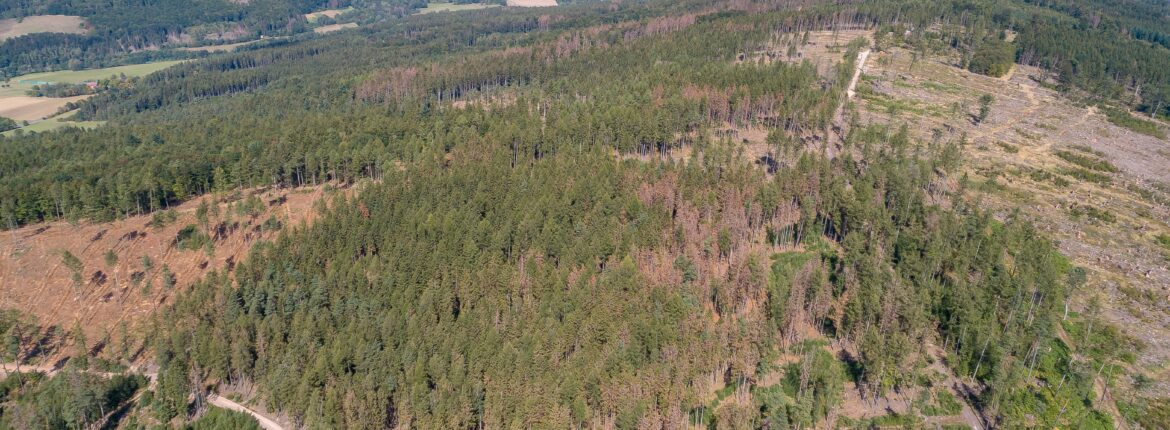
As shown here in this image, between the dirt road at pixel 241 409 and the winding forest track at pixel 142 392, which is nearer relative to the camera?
the dirt road at pixel 241 409

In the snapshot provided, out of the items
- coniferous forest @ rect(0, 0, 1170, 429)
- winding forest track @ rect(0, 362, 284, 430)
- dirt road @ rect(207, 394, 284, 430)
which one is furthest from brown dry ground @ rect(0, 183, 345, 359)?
dirt road @ rect(207, 394, 284, 430)

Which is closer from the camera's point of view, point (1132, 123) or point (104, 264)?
point (104, 264)

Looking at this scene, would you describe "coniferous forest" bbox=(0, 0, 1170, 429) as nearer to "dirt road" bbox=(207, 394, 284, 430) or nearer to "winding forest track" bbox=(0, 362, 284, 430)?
"winding forest track" bbox=(0, 362, 284, 430)

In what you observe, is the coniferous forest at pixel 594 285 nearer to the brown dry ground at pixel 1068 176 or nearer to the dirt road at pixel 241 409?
the dirt road at pixel 241 409

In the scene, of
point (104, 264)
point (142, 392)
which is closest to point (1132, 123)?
point (142, 392)

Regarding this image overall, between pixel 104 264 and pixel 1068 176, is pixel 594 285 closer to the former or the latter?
pixel 104 264

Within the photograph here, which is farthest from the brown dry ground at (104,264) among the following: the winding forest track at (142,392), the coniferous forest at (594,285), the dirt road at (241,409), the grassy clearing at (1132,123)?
the grassy clearing at (1132,123)
